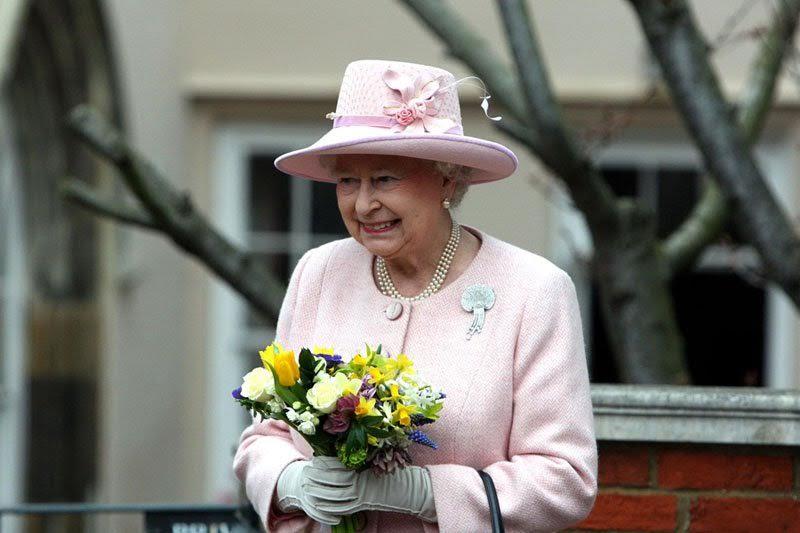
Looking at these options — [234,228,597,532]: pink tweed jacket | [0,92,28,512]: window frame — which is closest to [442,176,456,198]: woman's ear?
[234,228,597,532]: pink tweed jacket

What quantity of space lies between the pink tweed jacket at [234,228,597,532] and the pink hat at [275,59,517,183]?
0.22 metres

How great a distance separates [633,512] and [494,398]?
36.7 inches

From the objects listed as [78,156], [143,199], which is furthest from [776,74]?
[78,156]

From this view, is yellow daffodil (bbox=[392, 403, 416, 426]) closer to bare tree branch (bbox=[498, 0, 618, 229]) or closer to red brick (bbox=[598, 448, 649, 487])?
red brick (bbox=[598, 448, 649, 487])

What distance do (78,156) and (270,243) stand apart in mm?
1827

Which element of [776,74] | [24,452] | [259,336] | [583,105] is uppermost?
[583,105]

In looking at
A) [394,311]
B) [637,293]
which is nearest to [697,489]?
[394,311]

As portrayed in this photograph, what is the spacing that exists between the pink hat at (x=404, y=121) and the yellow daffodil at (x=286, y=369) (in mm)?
374

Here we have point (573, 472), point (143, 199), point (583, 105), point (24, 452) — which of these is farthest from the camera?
point (583, 105)

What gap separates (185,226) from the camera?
4.81 meters

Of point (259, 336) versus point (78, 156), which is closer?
point (78, 156)

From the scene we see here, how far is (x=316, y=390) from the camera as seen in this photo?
2.48m

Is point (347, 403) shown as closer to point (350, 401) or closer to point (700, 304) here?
point (350, 401)

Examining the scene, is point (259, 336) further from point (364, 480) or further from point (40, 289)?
point (364, 480)
